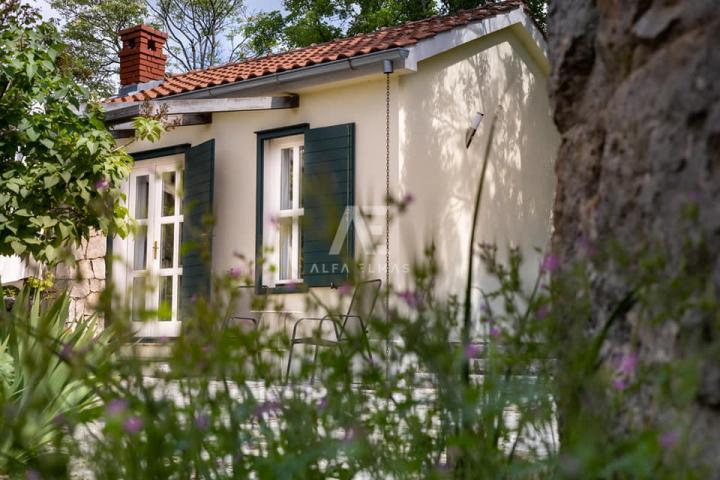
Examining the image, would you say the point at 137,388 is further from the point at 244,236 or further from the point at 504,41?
the point at 504,41

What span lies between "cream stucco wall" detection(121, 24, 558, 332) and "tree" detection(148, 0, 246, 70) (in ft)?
57.9

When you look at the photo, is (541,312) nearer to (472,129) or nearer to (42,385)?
(42,385)

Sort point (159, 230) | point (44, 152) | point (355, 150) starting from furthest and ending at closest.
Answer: point (159, 230), point (355, 150), point (44, 152)

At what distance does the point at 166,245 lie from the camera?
9938mm

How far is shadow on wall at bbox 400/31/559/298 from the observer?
8211 mm

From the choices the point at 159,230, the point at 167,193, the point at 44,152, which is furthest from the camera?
the point at 167,193

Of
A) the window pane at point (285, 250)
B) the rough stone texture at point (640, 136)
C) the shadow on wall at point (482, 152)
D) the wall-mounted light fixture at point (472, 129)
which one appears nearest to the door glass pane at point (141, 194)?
the window pane at point (285, 250)

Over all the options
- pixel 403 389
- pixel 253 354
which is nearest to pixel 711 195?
pixel 403 389

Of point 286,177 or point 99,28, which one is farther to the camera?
point 99,28

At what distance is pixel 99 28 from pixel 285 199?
63.2 ft

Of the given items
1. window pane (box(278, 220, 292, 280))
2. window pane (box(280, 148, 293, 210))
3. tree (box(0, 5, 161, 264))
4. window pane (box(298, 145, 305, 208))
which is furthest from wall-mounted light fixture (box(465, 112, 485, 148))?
tree (box(0, 5, 161, 264))

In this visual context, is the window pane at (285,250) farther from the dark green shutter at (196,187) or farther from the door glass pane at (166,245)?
the door glass pane at (166,245)

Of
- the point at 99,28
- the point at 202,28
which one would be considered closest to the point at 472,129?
the point at 99,28

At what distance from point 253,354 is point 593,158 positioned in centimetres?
91
